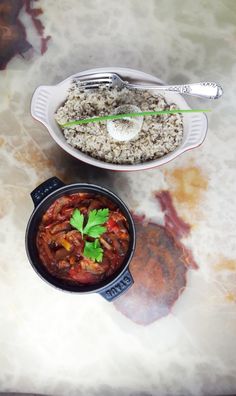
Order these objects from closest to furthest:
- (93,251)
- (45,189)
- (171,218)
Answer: (93,251) → (45,189) → (171,218)

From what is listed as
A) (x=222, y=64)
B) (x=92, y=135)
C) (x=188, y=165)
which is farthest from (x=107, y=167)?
(x=222, y=64)

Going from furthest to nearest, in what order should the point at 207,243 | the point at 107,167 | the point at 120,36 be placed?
the point at 120,36 → the point at 207,243 → the point at 107,167

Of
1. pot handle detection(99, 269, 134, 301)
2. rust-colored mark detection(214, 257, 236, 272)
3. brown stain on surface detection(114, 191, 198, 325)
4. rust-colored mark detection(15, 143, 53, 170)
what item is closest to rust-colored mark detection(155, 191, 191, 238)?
brown stain on surface detection(114, 191, 198, 325)

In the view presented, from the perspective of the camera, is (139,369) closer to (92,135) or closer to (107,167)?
(107,167)

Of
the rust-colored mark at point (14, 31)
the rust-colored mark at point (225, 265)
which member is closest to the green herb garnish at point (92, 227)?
the rust-colored mark at point (225, 265)

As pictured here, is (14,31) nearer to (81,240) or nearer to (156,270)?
(81,240)

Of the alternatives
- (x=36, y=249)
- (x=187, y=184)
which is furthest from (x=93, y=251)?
A: (x=187, y=184)

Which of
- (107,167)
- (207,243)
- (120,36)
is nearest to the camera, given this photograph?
(107,167)

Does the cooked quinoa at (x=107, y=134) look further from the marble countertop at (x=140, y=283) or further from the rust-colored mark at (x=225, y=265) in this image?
the rust-colored mark at (x=225, y=265)
